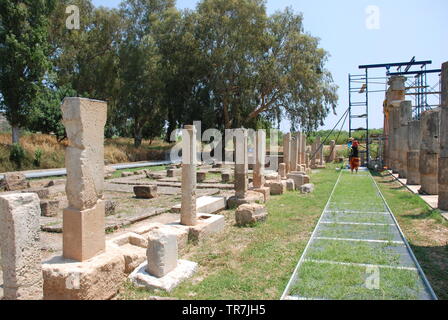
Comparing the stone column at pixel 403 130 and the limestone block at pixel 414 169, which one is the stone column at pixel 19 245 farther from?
the stone column at pixel 403 130

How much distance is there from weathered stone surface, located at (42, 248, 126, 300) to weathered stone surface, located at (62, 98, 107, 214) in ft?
2.29

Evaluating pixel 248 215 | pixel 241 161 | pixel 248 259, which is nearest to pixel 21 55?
pixel 241 161

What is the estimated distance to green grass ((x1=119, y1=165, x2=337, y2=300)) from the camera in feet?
15.2

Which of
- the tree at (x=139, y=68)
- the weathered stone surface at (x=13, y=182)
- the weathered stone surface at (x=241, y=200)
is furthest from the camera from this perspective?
the tree at (x=139, y=68)

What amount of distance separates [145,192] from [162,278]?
7.76 m

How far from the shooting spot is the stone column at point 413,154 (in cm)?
1453

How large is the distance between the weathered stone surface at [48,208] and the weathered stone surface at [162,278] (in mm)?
5158

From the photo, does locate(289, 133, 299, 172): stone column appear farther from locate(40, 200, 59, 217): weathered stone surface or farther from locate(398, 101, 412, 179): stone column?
locate(40, 200, 59, 217): weathered stone surface

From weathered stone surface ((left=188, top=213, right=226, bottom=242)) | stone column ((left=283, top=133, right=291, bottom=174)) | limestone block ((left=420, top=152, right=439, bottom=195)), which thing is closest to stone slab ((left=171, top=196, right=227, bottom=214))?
weathered stone surface ((left=188, top=213, right=226, bottom=242))

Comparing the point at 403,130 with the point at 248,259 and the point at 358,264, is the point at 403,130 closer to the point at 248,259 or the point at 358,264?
the point at 358,264

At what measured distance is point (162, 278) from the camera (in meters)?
4.85

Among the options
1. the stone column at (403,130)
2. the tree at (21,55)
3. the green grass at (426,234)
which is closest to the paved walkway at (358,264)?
the green grass at (426,234)

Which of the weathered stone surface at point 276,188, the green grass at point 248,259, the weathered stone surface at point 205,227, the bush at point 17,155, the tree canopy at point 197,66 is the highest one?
the tree canopy at point 197,66
